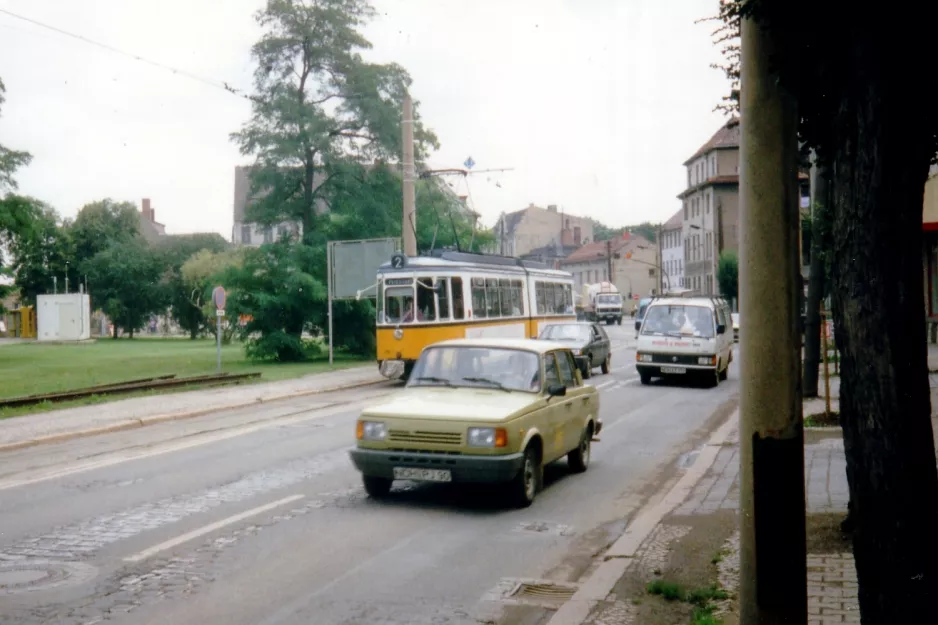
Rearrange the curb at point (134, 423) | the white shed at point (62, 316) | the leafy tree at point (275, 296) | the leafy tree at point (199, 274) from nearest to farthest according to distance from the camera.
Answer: the curb at point (134, 423)
the leafy tree at point (275, 296)
the white shed at point (62, 316)
the leafy tree at point (199, 274)

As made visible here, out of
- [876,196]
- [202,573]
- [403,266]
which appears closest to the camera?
[876,196]

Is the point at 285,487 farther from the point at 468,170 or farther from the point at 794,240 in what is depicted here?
the point at 468,170

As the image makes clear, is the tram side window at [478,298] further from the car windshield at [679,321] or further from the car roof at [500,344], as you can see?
the car roof at [500,344]

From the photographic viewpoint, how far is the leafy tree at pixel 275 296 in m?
38.1

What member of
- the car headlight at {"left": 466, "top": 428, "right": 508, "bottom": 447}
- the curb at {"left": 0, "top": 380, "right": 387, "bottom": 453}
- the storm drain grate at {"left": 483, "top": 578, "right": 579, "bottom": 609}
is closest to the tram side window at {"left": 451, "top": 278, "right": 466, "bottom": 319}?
the curb at {"left": 0, "top": 380, "right": 387, "bottom": 453}

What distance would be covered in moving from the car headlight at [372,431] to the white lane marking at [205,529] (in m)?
1.10

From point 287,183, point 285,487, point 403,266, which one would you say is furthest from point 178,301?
point 285,487

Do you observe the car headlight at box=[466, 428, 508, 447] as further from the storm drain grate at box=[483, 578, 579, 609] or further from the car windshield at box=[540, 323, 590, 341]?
the car windshield at box=[540, 323, 590, 341]

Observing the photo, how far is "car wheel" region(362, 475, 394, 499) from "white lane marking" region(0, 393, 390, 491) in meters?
4.28

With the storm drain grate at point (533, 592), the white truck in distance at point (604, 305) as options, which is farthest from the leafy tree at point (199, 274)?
the storm drain grate at point (533, 592)

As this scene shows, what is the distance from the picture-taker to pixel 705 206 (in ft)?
314

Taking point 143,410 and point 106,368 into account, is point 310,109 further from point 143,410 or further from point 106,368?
point 143,410

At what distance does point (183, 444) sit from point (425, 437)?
7.07 meters

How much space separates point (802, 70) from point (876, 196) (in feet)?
2.65
